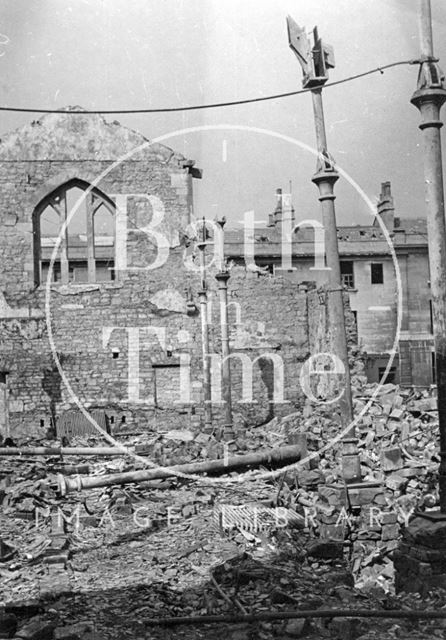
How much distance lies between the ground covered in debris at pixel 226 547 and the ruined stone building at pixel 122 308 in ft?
23.0

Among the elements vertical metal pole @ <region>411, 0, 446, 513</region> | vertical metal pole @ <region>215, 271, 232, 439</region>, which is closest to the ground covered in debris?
vertical metal pole @ <region>411, 0, 446, 513</region>

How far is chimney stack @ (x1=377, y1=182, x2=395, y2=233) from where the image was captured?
36625mm

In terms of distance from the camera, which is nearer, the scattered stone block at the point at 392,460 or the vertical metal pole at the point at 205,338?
the scattered stone block at the point at 392,460

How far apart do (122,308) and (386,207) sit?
22.5m

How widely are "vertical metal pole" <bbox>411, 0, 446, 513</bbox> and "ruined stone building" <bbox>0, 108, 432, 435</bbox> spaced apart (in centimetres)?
1252

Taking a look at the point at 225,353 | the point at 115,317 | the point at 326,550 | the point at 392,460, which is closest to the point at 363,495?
the point at 392,460

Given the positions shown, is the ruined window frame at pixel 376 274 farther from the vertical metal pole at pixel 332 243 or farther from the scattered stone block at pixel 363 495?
the scattered stone block at pixel 363 495

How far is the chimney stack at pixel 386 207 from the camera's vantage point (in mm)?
36625

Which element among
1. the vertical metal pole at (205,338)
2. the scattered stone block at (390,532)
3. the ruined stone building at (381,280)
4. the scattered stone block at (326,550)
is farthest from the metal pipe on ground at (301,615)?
the ruined stone building at (381,280)

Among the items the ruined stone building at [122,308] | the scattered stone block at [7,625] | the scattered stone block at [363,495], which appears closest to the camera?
the scattered stone block at [7,625]

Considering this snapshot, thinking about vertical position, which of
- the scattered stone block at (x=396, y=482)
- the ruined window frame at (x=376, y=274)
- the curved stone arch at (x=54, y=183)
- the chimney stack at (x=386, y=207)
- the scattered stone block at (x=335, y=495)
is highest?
the chimney stack at (x=386, y=207)

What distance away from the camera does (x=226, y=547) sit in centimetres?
698

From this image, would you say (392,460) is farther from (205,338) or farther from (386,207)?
(386,207)

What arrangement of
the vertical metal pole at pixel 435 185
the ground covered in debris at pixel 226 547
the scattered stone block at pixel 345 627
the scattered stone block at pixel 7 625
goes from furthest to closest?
1. the vertical metal pole at pixel 435 185
2. the ground covered in debris at pixel 226 547
3. the scattered stone block at pixel 7 625
4. the scattered stone block at pixel 345 627
